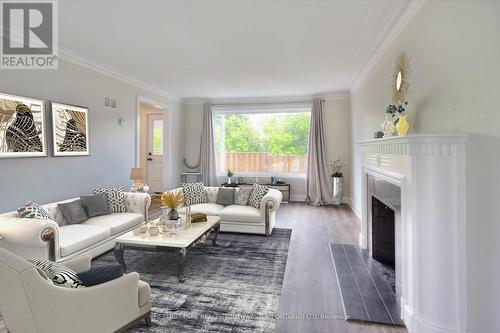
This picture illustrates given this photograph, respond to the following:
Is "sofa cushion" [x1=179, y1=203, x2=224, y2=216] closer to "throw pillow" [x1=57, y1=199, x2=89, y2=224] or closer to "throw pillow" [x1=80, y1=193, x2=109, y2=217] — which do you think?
"throw pillow" [x1=80, y1=193, x2=109, y2=217]

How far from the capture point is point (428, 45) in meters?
2.31

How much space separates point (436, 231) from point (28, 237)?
3538mm

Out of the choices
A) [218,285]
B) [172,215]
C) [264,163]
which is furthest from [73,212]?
[264,163]

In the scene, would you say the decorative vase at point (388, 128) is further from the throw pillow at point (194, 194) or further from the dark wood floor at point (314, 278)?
the throw pillow at point (194, 194)

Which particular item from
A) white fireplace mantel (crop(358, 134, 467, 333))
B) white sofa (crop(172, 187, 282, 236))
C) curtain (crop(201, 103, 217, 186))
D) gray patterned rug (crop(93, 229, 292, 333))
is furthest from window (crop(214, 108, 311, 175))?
white fireplace mantel (crop(358, 134, 467, 333))

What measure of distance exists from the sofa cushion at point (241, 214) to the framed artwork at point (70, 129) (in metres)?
2.48

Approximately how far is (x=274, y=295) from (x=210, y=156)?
549 centimetres

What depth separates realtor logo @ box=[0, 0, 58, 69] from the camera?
286 cm

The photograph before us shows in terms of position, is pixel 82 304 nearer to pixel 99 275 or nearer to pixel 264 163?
pixel 99 275

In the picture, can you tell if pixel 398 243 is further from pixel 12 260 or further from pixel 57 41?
pixel 57 41

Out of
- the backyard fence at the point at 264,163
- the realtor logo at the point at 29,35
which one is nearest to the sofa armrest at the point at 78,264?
the realtor logo at the point at 29,35

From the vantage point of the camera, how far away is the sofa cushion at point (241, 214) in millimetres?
4203

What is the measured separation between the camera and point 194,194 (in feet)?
15.8

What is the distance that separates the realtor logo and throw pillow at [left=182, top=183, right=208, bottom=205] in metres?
2.69
